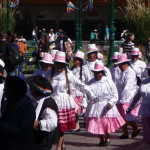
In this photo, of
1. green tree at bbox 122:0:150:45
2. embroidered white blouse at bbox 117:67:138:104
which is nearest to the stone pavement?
embroidered white blouse at bbox 117:67:138:104

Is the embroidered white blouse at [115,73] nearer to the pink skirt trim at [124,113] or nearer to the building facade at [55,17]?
the pink skirt trim at [124,113]

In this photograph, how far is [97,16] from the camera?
202ft

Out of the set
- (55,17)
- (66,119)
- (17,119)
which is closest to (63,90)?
(66,119)

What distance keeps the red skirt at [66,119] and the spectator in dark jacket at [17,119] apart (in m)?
3.97

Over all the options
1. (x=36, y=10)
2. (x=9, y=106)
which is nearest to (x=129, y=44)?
(x=9, y=106)

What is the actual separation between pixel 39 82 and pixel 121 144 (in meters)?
4.78

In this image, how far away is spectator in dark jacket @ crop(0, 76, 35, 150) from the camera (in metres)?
5.66

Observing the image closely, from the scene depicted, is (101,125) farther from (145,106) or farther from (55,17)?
(55,17)

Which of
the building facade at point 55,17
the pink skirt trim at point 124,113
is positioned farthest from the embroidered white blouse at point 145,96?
the building facade at point 55,17

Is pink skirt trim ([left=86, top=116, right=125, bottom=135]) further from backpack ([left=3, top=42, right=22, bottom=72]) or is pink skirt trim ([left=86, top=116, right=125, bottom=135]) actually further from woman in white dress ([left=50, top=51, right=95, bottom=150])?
backpack ([left=3, top=42, right=22, bottom=72])

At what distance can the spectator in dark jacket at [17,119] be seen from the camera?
5.66 metres

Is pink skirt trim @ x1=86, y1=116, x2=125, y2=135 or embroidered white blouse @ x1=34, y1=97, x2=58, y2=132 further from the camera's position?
pink skirt trim @ x1=86, y1=116, x2=125, y2=135

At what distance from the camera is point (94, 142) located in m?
11.4

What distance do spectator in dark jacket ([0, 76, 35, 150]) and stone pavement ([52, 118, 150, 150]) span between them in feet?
15.9
